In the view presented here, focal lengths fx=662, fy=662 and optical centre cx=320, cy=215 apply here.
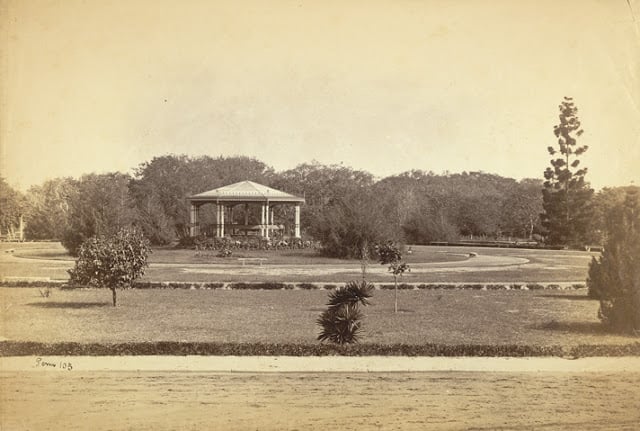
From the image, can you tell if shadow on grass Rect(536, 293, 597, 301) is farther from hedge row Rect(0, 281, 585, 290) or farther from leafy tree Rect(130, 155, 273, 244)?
leafy tree Rect(130, 155, 273, 244)

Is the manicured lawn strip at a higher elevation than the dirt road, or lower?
higher

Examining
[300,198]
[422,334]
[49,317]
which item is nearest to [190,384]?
[422,334]

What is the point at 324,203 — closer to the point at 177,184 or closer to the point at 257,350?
the point at 177,184

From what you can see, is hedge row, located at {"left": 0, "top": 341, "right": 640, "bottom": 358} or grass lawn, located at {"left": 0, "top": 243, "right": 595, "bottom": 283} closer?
hedge row, located at {"left": 0, "top": 341, "right": 640, "bottom": 358}

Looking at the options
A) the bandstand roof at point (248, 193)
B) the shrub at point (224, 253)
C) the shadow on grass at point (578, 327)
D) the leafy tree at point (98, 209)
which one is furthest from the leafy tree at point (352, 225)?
the shadow on grass at point (578, 327)

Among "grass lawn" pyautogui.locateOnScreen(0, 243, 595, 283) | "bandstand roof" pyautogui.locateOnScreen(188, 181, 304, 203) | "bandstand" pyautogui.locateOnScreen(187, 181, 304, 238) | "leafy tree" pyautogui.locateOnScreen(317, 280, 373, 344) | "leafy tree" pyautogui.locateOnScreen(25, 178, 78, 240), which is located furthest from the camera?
"bandstand roof" pyautogui.locateOnScreen(188, 181, 304, 203)

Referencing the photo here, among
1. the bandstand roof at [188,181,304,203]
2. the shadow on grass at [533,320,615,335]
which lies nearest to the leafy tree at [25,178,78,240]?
the bandstand roof at [188,181,304,203]
